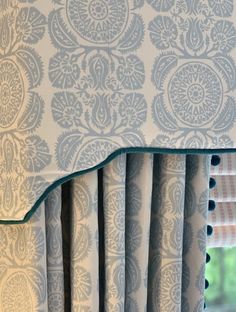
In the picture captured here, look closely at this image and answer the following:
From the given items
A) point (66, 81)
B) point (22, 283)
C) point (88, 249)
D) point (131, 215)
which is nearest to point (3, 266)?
point (22, 283)

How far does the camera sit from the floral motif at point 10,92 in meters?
1.24

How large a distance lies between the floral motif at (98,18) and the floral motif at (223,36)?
184 millimetres

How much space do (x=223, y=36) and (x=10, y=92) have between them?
434mm

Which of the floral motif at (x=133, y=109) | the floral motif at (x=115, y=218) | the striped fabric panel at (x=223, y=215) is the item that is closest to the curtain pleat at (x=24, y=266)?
the floral motif at (x=115, y=218)

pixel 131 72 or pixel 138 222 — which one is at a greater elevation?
pixel 131 72

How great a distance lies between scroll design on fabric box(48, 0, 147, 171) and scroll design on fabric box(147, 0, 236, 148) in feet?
0.14

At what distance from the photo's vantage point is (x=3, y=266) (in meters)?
1.28

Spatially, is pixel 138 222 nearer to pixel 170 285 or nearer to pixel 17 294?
pixel 170 285

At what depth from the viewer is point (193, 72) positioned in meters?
1.30

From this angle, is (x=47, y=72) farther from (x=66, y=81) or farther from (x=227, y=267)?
(x=227, y=267)

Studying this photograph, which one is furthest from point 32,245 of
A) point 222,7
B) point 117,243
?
point 222,7

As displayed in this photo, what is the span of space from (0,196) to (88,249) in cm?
20

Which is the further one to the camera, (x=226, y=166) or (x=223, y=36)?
(x=226, y=166)

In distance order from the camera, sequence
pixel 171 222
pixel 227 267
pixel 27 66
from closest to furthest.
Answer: pixel 27 66 → pixel 171 222 → pixel 227 267
